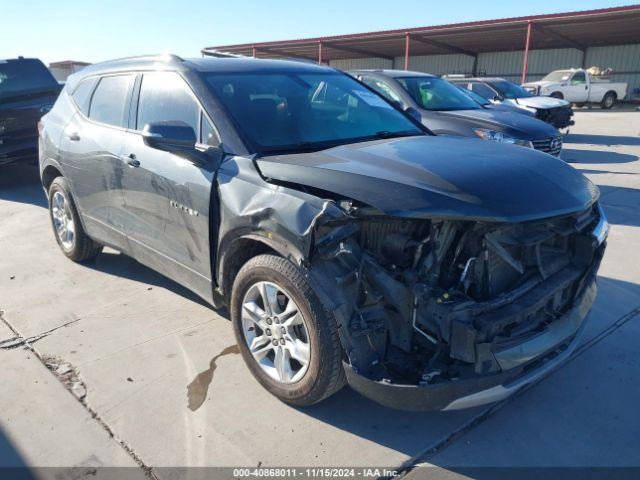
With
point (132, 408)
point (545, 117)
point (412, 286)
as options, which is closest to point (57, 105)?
point (132, 408)

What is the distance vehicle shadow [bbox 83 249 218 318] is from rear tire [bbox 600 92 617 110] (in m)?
26.1

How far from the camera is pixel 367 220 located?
249 cm

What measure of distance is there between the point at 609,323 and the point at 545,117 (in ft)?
32.4

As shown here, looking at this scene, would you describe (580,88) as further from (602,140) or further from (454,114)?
(454,114)

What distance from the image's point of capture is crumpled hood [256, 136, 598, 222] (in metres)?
2.32

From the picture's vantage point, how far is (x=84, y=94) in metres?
4.61

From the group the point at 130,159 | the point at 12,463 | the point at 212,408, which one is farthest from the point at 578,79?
the point at 12,463

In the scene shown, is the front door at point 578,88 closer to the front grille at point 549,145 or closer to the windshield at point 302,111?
the front grille at point 549,145

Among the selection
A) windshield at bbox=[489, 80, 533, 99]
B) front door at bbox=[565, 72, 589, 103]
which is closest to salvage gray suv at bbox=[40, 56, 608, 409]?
windshield at bbox=[489, 80, 533, 99]

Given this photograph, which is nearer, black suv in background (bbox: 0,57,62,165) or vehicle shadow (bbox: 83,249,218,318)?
vehicle shadow (bbox: 83,249,218,318)

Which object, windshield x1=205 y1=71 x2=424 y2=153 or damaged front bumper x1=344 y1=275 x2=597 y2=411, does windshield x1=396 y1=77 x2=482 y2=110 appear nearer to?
windshield x1=205 y1=71 x2=424 y2=153

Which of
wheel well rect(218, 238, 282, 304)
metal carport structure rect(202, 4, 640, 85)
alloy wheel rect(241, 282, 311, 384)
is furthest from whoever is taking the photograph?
metal carport structure rect(202, 4, 640, 85)

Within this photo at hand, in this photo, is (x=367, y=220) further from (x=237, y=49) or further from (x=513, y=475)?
(x=237, y=49)

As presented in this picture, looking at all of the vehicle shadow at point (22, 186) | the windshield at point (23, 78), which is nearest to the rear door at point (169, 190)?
the vehicle shadow at point (22, 186)
